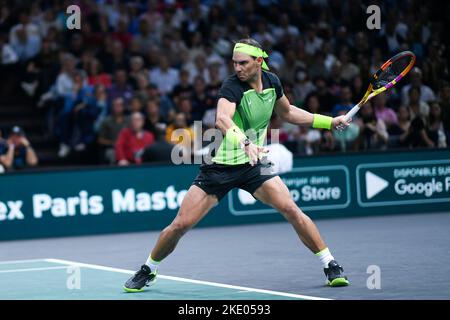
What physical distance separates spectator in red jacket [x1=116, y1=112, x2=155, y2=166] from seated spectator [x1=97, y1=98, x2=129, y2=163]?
21.2 inches

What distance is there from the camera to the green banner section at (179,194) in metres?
15.1

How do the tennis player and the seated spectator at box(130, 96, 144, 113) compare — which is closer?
the tennis player

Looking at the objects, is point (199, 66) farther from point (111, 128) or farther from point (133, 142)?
point (133, 142)

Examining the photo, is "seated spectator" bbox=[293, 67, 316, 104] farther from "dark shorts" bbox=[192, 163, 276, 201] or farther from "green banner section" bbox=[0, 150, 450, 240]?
"dark shorts" bbox=[192, 163, 276, 201]

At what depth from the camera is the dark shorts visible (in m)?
9.18

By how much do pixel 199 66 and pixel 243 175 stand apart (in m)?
9.91

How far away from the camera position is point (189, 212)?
9055 mm

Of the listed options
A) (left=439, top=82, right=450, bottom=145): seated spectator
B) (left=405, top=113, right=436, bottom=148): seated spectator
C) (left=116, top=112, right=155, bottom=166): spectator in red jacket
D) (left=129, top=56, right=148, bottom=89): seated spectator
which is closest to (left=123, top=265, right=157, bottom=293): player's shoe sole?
(left=116, top=112, right=155, bottom=166): spectator in red jacket

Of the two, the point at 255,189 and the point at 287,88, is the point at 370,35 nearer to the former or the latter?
the point at 287,88

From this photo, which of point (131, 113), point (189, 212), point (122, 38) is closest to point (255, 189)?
point (189, 212)

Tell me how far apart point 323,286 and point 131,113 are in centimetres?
885

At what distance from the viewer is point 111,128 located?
17.2 meters

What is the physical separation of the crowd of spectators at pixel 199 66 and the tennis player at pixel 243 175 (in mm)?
6762

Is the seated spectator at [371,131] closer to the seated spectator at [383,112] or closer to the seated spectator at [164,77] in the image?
the seated spectator at [383,112]
